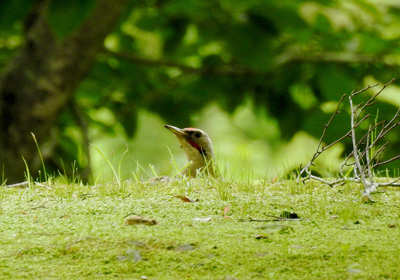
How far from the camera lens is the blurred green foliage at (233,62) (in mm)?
4711

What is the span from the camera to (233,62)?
5.50m

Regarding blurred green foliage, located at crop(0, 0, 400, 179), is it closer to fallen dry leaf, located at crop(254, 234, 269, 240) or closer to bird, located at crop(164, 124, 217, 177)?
bird, located at crop(164, 124, 217, 177)

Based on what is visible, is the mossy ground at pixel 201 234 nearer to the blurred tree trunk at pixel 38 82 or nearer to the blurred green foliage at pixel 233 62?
the blurred green foliage at pixel 233 62

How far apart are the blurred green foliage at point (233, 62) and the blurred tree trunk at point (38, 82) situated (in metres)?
0.25

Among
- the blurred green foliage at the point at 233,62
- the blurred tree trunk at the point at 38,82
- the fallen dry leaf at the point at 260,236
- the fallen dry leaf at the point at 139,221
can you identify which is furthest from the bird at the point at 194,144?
the fallen dry leaf at the point at 260,236

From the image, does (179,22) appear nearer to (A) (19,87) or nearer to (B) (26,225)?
(A) (19,87)

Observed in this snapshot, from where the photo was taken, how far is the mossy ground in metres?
2.19

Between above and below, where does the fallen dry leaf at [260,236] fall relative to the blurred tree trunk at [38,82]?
below

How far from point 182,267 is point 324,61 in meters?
3.54

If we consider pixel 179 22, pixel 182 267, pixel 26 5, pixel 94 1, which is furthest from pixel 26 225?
pixel 179 22

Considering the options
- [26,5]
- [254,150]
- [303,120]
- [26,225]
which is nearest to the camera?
[26,225]

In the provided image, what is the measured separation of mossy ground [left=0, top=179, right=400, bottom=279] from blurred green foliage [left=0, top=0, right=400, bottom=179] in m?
1.33

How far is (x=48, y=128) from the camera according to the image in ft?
20.1

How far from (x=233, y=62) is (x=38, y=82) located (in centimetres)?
175
